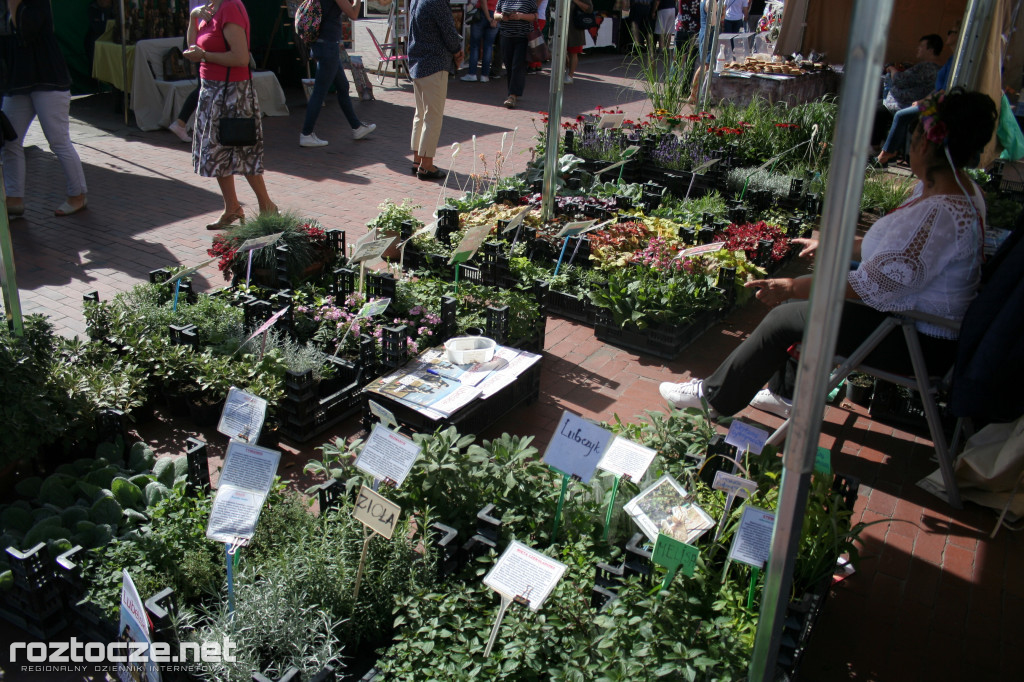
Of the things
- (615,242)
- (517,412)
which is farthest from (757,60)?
(517,412)

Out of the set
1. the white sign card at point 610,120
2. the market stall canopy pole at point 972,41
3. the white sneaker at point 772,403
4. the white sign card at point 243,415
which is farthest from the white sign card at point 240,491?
the white sign card at point 610,120

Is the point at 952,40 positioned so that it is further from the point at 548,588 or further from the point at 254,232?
the point at 548,588

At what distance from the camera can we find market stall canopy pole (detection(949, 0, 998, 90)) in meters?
4.95

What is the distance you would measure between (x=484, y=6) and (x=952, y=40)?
7.11 meters

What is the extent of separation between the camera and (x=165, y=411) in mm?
3863

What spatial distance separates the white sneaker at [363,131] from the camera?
372 inches

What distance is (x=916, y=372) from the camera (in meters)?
3.28

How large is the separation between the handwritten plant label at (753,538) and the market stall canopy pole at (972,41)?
4.01 meters

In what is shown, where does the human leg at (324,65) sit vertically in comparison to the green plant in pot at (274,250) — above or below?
above

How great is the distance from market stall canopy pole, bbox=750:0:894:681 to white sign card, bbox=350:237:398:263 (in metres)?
2.88

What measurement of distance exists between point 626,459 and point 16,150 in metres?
5.73

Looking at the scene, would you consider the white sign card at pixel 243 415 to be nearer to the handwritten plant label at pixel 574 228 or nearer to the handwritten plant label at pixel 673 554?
the handwritten plant label at pixel 673 554

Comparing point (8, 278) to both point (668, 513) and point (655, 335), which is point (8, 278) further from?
point (655, 335)

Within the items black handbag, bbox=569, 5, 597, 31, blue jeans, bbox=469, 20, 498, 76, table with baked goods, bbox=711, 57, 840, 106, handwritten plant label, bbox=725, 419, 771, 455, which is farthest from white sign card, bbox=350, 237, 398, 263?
black handbag, bbox=569, 5, 597, 31
